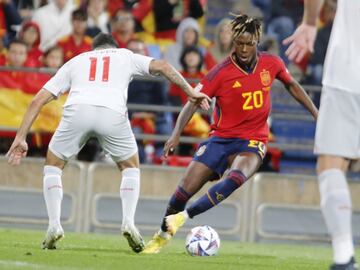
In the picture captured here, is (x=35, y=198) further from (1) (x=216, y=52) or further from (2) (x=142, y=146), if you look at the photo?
(1) (x=216, y=52)

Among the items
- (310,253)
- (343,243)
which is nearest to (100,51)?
(310,253)

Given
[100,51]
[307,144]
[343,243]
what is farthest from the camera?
[307,144]

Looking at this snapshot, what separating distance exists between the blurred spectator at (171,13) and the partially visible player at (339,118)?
475 inches

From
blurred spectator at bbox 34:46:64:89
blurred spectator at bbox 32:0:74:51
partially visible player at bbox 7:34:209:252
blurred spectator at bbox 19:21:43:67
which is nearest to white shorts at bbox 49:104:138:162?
partially visible player at bbox 7:34:209:252

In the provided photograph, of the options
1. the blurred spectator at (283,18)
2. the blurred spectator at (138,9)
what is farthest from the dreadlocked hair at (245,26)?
the blurred spectator at (138,9)

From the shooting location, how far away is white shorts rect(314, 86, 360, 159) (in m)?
7.05

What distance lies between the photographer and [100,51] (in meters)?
11.2

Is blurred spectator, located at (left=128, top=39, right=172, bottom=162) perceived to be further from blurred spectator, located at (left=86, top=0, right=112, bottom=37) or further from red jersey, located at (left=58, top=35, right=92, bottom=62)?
blurred spectator, located at (left=86, top=0, right=112, bottom=37)

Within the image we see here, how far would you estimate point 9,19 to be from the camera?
760 inches

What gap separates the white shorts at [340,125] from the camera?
705cm

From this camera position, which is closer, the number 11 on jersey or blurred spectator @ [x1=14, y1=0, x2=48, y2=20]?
the number 11 on jersey

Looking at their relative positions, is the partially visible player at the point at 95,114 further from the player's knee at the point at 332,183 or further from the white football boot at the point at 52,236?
the player's knee at the point at 332,183

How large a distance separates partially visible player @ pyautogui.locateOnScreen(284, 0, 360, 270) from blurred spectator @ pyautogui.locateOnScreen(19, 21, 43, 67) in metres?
11.2

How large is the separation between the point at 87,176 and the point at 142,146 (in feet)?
4.66
